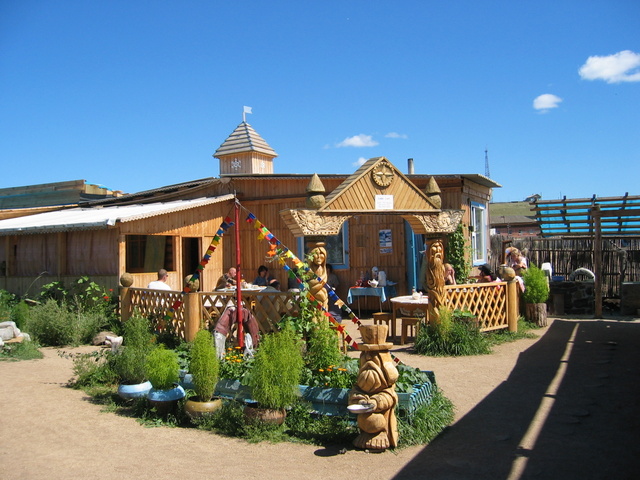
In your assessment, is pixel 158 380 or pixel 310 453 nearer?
pixel 310 453

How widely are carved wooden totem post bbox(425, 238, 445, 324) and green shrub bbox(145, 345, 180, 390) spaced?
460 cm

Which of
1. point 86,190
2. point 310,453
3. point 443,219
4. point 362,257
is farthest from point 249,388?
point 86,190

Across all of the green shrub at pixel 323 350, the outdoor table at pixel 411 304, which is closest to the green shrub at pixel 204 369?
the green shrub at pixel 323 350

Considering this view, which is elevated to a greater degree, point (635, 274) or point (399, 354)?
point (635, 274)

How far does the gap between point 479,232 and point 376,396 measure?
424 inches

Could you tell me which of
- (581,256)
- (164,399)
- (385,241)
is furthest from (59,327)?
(581,256)

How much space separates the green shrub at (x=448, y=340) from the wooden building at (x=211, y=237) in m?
3.50

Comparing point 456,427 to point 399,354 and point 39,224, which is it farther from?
point 39,224

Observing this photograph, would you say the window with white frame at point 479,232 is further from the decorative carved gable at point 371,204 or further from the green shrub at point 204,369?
the green shrub at point 204,369

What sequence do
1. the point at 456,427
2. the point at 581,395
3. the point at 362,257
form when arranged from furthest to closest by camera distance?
the point at 362,257 < the point at 581,395 < the point at 456,427

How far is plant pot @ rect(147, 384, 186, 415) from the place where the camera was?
5898mm

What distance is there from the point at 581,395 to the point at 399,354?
307 centimetres

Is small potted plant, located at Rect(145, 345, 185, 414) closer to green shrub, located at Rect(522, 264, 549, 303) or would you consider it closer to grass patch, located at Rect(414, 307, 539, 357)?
grass patch, located at Rect(414, 307, 539, 357)

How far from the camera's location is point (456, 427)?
5.45 metres
